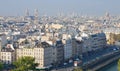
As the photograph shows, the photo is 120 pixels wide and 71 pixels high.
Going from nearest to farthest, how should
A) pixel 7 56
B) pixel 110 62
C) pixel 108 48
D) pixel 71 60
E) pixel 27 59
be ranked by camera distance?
1. pixel 27 59
2. pixel 7 56
3. pixel 71 60
4. pixel 110 62
5. pixel 108 48

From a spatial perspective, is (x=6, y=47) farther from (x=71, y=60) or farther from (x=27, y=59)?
(x=27, y=59)

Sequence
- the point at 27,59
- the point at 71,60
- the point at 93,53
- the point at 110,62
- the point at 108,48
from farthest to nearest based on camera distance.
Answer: the point at 108,48 → the point at 93,53 → the point at 110,62 → the point at 71,60 → the point at 27,59

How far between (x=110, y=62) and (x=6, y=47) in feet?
18.4

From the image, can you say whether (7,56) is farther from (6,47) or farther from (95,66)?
A: (95,66)

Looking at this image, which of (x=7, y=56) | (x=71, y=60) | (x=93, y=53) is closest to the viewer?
(x=7, y=56)

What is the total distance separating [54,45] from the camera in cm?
2072

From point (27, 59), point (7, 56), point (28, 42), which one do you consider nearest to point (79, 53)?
point (28, 42)

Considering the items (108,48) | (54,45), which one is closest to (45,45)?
(54,45)

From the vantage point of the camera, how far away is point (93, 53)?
83.1 ft

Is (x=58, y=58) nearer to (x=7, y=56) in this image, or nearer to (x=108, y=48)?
(x=7, y=56)

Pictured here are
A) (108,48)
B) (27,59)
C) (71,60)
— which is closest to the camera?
(27,59)

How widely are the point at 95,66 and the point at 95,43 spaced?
6.62 metres

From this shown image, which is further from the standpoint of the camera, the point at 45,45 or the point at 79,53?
the point at 79,53

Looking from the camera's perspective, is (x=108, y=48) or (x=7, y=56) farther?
(x=108, y=48)
